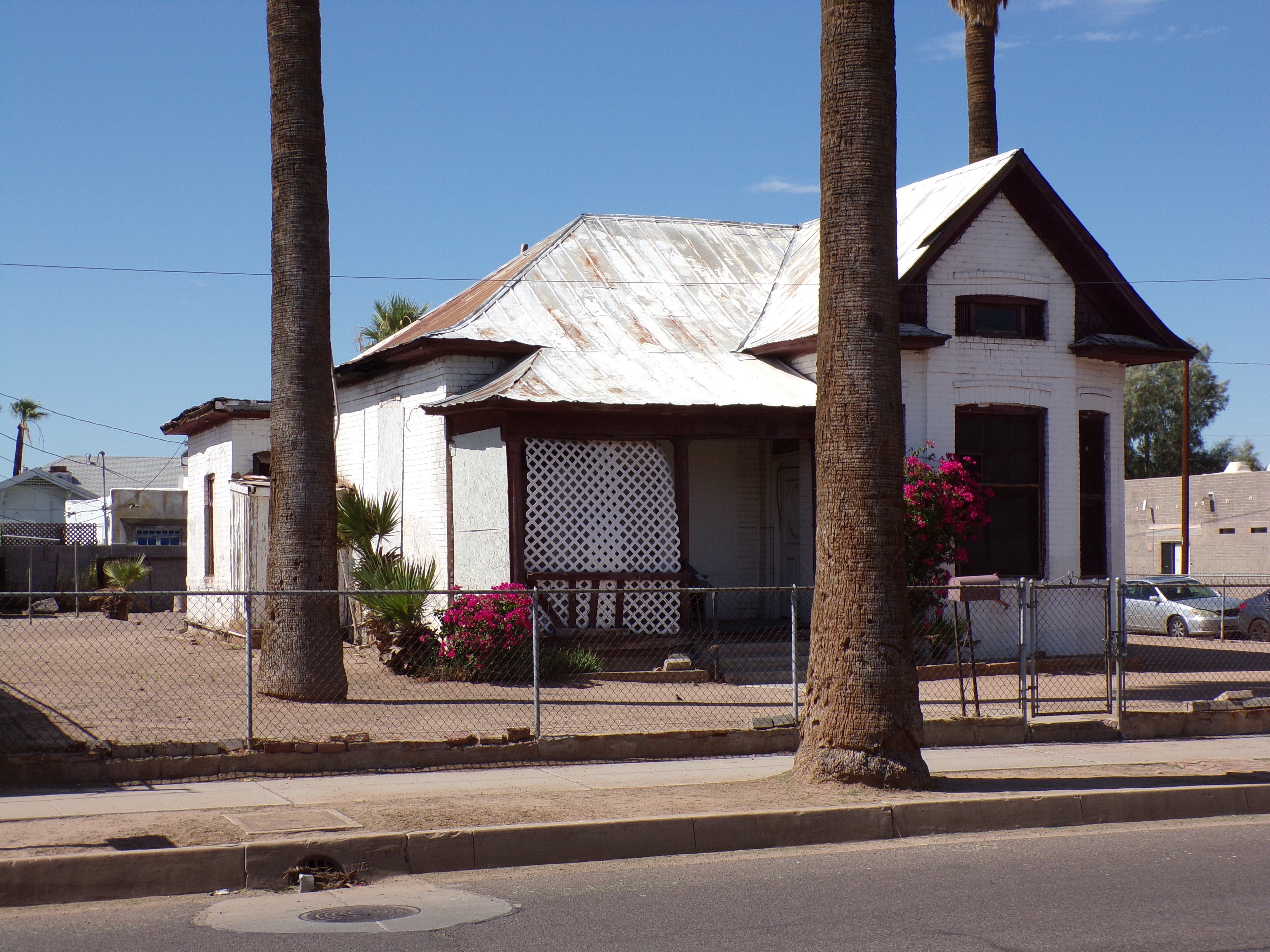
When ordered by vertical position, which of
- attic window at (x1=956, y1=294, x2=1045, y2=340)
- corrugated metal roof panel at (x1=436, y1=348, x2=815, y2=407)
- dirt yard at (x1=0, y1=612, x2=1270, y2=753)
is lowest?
dirt yard at (x1=0, y1=612, x2=1270, y2=753)

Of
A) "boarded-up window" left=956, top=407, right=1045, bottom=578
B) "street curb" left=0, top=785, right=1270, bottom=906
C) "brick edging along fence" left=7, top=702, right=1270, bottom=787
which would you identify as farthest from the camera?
"boarded-up window" left=956, top=407, right=1045, bottom=578

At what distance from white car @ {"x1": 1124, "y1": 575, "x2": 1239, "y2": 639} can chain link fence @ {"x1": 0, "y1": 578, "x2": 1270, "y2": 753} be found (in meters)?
3.66

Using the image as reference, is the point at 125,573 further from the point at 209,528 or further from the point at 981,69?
the point at 981,69

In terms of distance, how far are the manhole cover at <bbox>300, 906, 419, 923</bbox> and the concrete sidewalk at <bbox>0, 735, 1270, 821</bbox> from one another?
231 cm

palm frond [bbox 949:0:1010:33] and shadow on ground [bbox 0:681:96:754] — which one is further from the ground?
palm frond [bbox 949:0:1010:33]

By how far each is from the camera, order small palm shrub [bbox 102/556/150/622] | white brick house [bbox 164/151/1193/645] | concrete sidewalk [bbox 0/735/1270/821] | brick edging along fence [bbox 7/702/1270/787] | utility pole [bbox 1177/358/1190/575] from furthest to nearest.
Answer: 1. utility pole [bbox 1177/358/1190/575]
2. small palm shrub [bbox 102/556/150/622]
3. white brick house [bbox 164/151/1193/645]
4. brick edging along fence [bbox 7/702/1270/787]
5. concrete sidewalk [bbox 0/735/1270/821]

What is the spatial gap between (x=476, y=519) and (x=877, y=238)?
8392mm

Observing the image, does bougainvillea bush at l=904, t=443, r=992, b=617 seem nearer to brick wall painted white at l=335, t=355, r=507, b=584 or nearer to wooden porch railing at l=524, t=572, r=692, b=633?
wooden porch railing at l=524, t=572, r=692, b=633

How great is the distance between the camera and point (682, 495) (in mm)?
16938

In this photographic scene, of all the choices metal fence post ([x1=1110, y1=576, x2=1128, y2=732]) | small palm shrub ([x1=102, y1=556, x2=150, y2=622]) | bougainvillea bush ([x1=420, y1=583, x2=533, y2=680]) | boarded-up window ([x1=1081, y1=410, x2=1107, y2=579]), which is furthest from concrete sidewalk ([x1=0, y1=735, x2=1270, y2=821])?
small palm shrub ([x1=102, y1=556, x2=150, y2=622])

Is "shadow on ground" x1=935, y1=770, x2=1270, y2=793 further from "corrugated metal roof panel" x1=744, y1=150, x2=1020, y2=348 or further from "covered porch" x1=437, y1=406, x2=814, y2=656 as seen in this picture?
"corrugated metal roof panel" x1=744, y1=150, x2=1020, y2=348

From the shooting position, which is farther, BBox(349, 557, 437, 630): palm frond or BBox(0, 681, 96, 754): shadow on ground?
BBox(349, 557, 437, 630): palm frond

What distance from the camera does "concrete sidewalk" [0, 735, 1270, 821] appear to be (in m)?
9.02

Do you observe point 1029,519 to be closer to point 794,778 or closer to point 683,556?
point 683,556
